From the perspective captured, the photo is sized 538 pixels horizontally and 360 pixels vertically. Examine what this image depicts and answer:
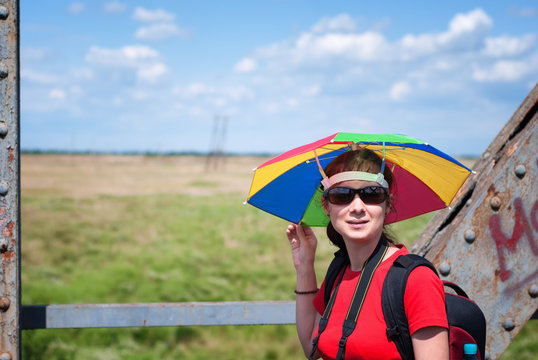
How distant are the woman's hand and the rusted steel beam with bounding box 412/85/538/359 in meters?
0.51

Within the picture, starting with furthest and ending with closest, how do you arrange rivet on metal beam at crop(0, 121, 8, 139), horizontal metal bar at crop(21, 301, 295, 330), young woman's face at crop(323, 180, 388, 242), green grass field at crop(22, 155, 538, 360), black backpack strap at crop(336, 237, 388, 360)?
green grass field at crop(22, 155, 538, 360), horizontal metal bar at crop(21, 301, 295, 330), rivet on metal beam at crop(0, 121, 8, 139), young woman's face at crop(323, 180, 388, 242), black backpack strap at crop(336, 237, 388, 360)

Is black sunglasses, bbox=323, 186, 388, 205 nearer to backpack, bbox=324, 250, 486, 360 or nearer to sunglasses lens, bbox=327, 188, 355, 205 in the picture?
sunglasses lens, bbox=327, 188, 355, 205

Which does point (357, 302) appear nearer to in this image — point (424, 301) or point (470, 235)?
point (424, 301)

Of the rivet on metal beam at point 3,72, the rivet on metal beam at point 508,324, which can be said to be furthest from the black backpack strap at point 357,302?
the rivet on metal beam at point 3,72

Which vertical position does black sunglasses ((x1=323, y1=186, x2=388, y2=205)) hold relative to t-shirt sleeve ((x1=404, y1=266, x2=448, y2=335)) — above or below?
above

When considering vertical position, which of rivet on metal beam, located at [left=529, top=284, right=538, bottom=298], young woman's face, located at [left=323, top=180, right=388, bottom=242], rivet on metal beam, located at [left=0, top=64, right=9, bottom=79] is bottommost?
rivet on metal beam, located at [left=529, top=284, right=538, bottom=298]

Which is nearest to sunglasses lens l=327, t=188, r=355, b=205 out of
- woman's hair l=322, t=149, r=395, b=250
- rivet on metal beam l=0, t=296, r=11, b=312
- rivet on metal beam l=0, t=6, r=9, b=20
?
woman's hair l=322, t=149, r=395, b=250

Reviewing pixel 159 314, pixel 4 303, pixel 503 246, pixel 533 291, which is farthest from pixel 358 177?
pixel 4 303

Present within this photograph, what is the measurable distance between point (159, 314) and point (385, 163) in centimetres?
124

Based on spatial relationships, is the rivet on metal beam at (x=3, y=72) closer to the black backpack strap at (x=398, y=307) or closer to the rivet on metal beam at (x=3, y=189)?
the rivet on metal beam at (x=3, y=189)

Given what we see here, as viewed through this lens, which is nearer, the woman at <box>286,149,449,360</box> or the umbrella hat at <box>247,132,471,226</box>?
the woman at <box>286,149,449,360</box>

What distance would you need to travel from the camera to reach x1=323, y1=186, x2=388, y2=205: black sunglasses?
180 cm

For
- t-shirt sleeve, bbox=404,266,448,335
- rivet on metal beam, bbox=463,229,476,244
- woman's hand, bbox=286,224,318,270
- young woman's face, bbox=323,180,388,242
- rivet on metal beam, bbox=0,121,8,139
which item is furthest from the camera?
woman's hand, bbox=286,224,318,270

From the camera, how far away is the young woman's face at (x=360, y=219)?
1.79 m
